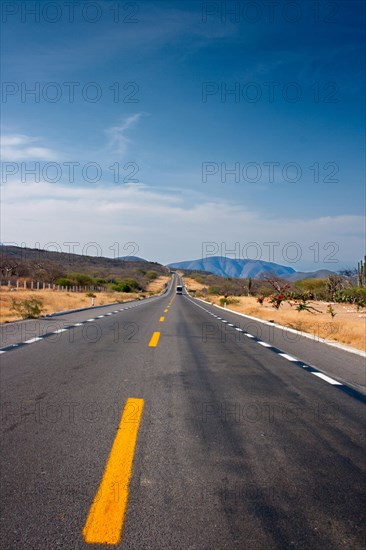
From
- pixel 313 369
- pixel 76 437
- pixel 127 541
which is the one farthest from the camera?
pixel 313 369

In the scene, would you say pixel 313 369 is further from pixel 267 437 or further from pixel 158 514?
pixel 158 514

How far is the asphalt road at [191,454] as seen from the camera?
2.96 meters

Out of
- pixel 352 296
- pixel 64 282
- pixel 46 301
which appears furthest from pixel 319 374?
pixel 64 282

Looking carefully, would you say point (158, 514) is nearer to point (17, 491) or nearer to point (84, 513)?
point (84, 513)

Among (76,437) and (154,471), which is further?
(76,437)

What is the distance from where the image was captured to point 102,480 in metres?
3.62

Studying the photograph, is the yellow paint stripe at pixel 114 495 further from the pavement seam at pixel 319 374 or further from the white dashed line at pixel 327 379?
the white dashed line at pixel 327 379

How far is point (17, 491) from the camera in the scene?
3.40 metres

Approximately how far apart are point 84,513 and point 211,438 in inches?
73.6

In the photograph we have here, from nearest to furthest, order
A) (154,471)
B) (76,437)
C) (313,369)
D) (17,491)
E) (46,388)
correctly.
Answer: (17,491) → (154,471) → (76,437) → (46,388) → (313,369)

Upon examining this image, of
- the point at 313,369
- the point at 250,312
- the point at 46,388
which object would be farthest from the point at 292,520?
the point at 250,312

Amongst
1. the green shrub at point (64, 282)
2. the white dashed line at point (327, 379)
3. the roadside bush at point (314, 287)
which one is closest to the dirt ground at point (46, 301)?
the white dashed line at point (327, 379)

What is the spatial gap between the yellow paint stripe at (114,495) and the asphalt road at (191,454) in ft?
0.18

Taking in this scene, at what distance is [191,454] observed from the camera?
425 cm
